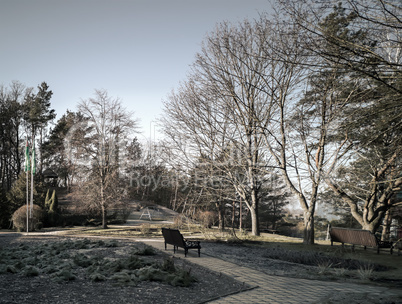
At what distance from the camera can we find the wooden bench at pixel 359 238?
38.7 feet

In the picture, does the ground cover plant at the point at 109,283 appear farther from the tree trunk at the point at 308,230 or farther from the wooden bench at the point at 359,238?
the tree trunk at the point at 308,230

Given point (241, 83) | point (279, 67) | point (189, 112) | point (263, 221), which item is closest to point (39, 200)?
point (189, 112)

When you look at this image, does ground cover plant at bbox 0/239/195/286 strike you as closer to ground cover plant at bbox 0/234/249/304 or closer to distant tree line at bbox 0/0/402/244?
ground cover plant at bbox 0/234/249/304

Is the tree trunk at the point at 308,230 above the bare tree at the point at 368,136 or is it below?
below

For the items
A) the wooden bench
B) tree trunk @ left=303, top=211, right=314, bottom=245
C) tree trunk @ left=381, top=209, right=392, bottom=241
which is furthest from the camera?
tree trunk @ left=381, top=209, right=392, bottom=241

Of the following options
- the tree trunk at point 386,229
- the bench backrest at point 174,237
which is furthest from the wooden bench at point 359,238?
the bench backrest at point 174,237

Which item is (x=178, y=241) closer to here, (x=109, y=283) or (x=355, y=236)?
(x=109, y=283)

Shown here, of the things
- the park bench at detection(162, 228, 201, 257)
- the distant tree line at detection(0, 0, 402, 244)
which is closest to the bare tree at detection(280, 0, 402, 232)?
the distant tree line at detection(0, 0, 402, 244)

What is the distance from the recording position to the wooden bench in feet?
38.7

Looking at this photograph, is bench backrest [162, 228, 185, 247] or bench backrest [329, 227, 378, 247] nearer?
bench backrest [162, 228, 185, 247]

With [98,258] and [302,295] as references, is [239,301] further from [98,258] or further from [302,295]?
[98,258]

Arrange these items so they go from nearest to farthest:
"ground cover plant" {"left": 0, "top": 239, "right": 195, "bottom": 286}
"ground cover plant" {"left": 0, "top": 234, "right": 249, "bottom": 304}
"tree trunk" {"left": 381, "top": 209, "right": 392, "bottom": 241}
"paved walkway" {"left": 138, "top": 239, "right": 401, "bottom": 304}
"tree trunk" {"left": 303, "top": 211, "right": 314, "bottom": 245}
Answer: "ground cover plant" {"left": 0, "top": 234, "right": 249, "bottom": 304} → "paved walkway" {"left": 138, "top": 239, "right": 401, "bottom": 304} → "ground cover plant" {"left": 0, "top": 239, "right": 195, "bottom": 286} → "tree trunk" {"left": 303, "top": 211, "right": 314, "bottom": 245} → "tree trunk" {"left": 381, "top": 209, "right": 392, "bottom": 241}

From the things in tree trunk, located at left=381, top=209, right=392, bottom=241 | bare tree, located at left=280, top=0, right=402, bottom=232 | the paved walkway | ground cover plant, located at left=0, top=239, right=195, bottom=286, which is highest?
bare tree, located at left=280, top=0, right=402, bottom=232

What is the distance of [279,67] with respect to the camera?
51.2ft
